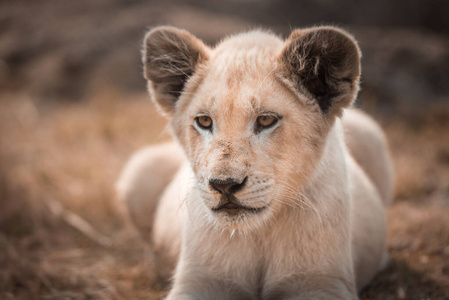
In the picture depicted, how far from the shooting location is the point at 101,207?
549 centimetres

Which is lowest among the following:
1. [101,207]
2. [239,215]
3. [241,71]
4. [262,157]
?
[101,207]

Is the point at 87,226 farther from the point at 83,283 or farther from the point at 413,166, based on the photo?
the point at 413,166

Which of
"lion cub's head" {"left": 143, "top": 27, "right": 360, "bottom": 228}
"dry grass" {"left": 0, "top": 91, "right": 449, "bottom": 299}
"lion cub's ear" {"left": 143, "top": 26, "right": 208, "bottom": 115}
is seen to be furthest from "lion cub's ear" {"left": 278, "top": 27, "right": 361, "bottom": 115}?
"dry grass" {"left": 0, "top": 91, "right": 449, "bottom": 299}

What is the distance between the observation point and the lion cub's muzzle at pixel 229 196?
2.37 metres

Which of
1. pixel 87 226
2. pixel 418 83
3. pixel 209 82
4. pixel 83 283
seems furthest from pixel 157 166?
pixel 418 83

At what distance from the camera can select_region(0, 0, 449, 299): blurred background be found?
13.0ft

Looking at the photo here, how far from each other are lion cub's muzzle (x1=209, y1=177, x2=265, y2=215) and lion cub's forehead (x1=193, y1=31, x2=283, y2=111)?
0.45m

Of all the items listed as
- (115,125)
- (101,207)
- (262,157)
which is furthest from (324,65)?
(115,125)

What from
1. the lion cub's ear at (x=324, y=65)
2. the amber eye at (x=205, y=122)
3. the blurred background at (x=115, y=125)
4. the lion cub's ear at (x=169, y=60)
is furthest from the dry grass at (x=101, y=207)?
the lion cub's ear at (x=324, y=65)

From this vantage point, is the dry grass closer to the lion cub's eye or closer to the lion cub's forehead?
the lion cub's forehead

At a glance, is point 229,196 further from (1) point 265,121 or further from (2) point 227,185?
(1) point 265,121

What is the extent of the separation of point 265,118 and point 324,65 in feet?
1.58

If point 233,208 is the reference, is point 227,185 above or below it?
above

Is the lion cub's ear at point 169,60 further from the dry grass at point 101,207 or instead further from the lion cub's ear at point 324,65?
the lion cub's ear at point 324,65
